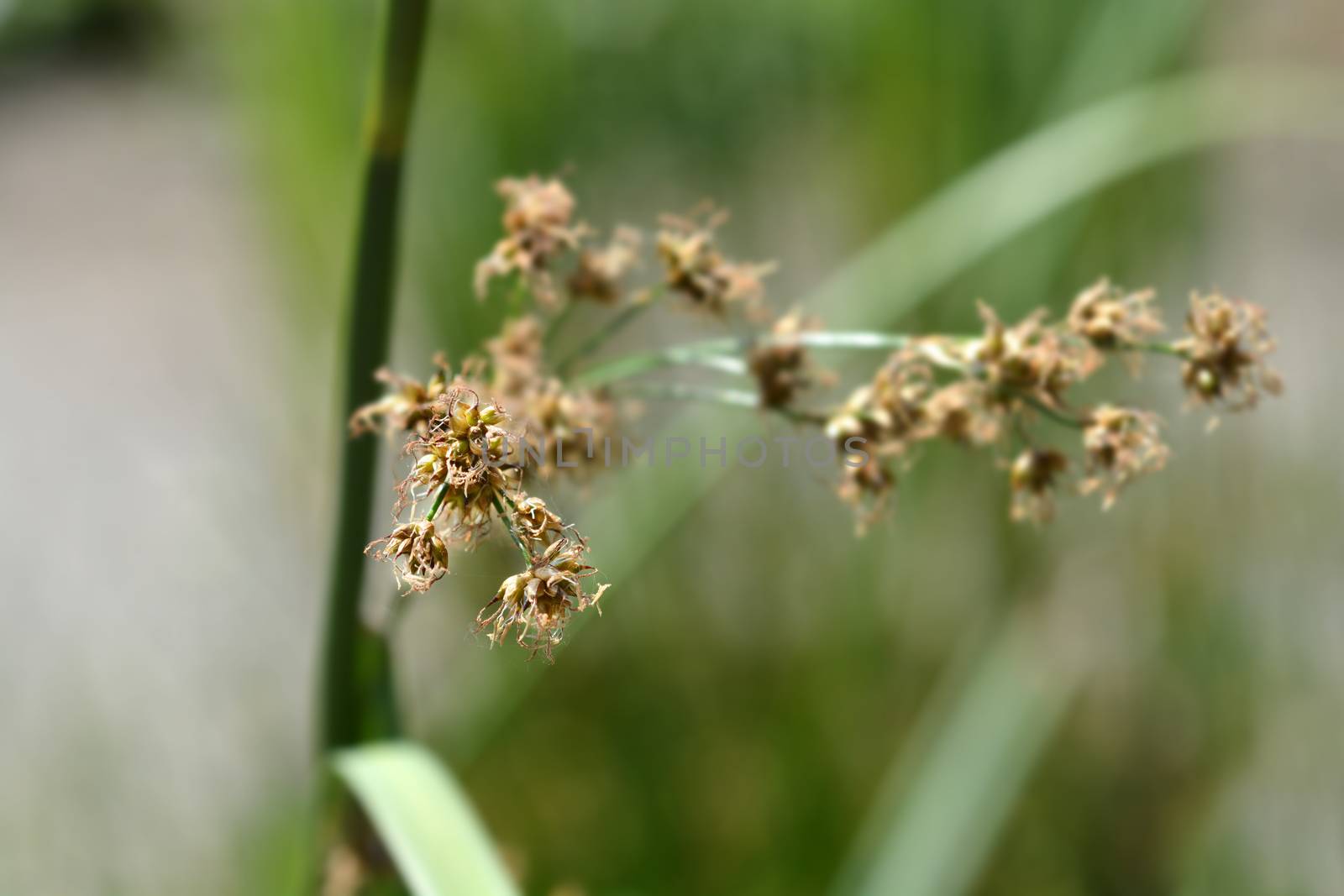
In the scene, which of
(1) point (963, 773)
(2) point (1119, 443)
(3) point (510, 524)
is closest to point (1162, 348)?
(2) point (1119, 443)

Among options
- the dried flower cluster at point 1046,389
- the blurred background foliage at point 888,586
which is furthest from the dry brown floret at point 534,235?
the blurred background foliage at point 888,586

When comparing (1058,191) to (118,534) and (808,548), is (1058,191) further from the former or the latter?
(118,534)

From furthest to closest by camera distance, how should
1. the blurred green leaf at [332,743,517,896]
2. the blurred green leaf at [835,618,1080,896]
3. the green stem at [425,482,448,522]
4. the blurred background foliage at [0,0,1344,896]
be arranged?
the blurred background foliage at [0,0,1344,896] → the blurred green leaf at [835,618,1080,896] → the blurred green leaf at [332,743,517,896] → the green stem at [425,482,448,522]

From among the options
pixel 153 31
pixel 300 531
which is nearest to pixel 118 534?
pixel 300 531

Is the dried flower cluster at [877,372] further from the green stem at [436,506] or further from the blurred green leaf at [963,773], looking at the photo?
the blurred green leaf at [963,773]

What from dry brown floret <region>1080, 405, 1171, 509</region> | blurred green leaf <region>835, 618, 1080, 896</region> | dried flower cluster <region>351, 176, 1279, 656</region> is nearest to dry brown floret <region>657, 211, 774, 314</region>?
dried flower cluster <region>351, 176, 1279, 656</region>

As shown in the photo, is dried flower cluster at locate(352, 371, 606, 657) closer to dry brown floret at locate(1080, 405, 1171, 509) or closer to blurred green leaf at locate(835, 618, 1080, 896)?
dry brown floret at locate(1080, 405, 1171, 509)
